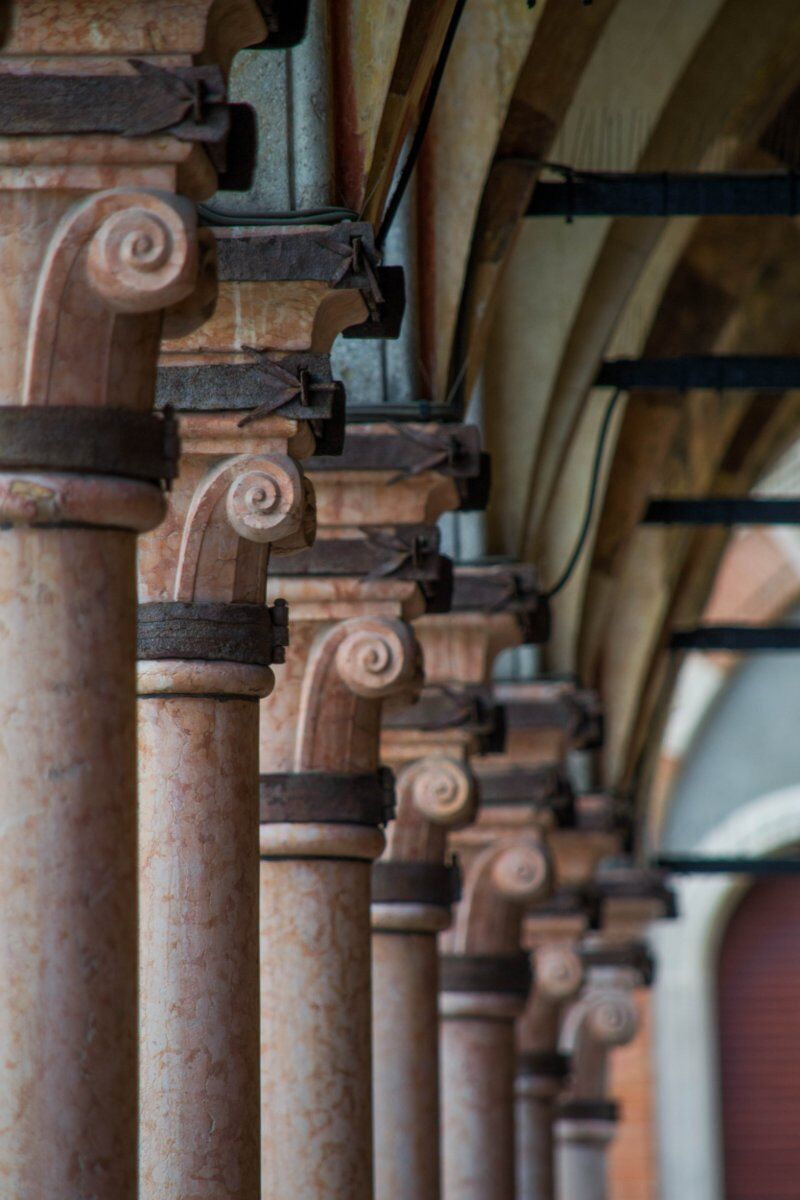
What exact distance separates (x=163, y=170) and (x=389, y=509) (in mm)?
4105

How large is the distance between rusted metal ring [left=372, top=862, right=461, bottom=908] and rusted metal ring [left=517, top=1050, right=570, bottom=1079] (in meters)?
7.01

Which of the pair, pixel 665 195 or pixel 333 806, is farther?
pixel 665 195

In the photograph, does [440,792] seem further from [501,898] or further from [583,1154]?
[583,1154]

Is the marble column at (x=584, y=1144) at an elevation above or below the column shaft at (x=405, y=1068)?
above

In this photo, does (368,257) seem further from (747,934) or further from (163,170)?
(747,934)

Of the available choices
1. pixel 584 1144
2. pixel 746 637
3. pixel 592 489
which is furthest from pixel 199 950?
pixel 584 1144

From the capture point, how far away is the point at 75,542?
4398mm

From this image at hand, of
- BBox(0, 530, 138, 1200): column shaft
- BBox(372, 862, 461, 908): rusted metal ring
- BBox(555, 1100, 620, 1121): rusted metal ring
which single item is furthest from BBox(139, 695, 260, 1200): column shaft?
BBox(555, 1100, 620, 1121): rusted metal ring

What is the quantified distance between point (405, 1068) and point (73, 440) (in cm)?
569

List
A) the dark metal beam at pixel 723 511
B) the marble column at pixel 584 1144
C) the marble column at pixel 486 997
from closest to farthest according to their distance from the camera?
the marble column at pixel 486 997, the dark metal beam at pixel 723 511, the marble column at pixel 584 1144

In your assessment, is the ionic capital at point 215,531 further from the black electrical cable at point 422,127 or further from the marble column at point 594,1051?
the marble column at point 594,1051

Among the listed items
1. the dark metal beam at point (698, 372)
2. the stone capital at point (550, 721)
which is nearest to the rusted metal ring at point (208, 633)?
the dark metal beam at point (698, 372)

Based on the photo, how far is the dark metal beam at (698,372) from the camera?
37.3ft

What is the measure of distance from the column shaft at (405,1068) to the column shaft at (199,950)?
346 cm
